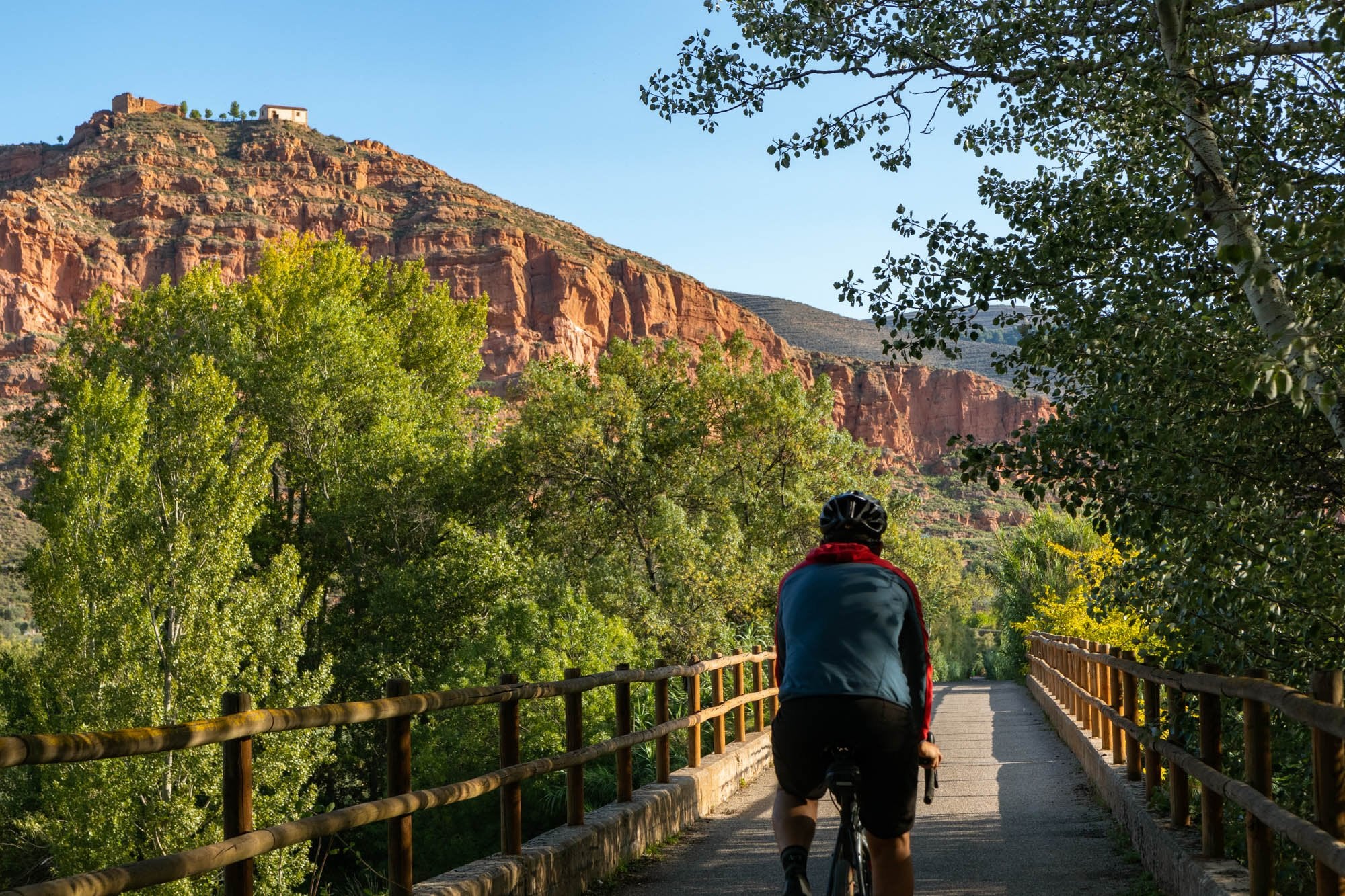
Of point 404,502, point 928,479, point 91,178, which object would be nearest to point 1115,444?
point 404,502

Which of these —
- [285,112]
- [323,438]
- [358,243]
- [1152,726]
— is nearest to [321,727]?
[1152,726]

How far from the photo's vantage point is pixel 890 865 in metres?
4.20

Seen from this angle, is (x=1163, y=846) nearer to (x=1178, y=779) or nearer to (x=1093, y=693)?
(x=1178, y=779)

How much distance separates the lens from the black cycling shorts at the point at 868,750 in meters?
4.11

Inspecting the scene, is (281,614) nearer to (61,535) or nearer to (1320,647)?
(61,535)

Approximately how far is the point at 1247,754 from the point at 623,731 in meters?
4.56

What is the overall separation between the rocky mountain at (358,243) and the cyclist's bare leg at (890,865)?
118 m

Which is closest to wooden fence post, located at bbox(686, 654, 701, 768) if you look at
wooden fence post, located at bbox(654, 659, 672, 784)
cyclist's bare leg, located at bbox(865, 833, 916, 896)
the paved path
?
the paved path

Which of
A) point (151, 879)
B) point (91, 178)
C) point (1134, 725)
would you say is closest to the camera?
point (151, 879)

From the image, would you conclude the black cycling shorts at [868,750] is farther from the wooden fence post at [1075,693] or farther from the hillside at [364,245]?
the hillside at [364,245]

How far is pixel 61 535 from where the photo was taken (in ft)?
97.9

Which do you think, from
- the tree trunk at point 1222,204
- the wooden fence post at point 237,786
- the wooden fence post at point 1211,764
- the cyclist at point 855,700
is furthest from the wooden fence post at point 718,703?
the wooden fence post at point 237,786

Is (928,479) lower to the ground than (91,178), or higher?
lower

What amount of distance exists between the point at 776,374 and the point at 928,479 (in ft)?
361
